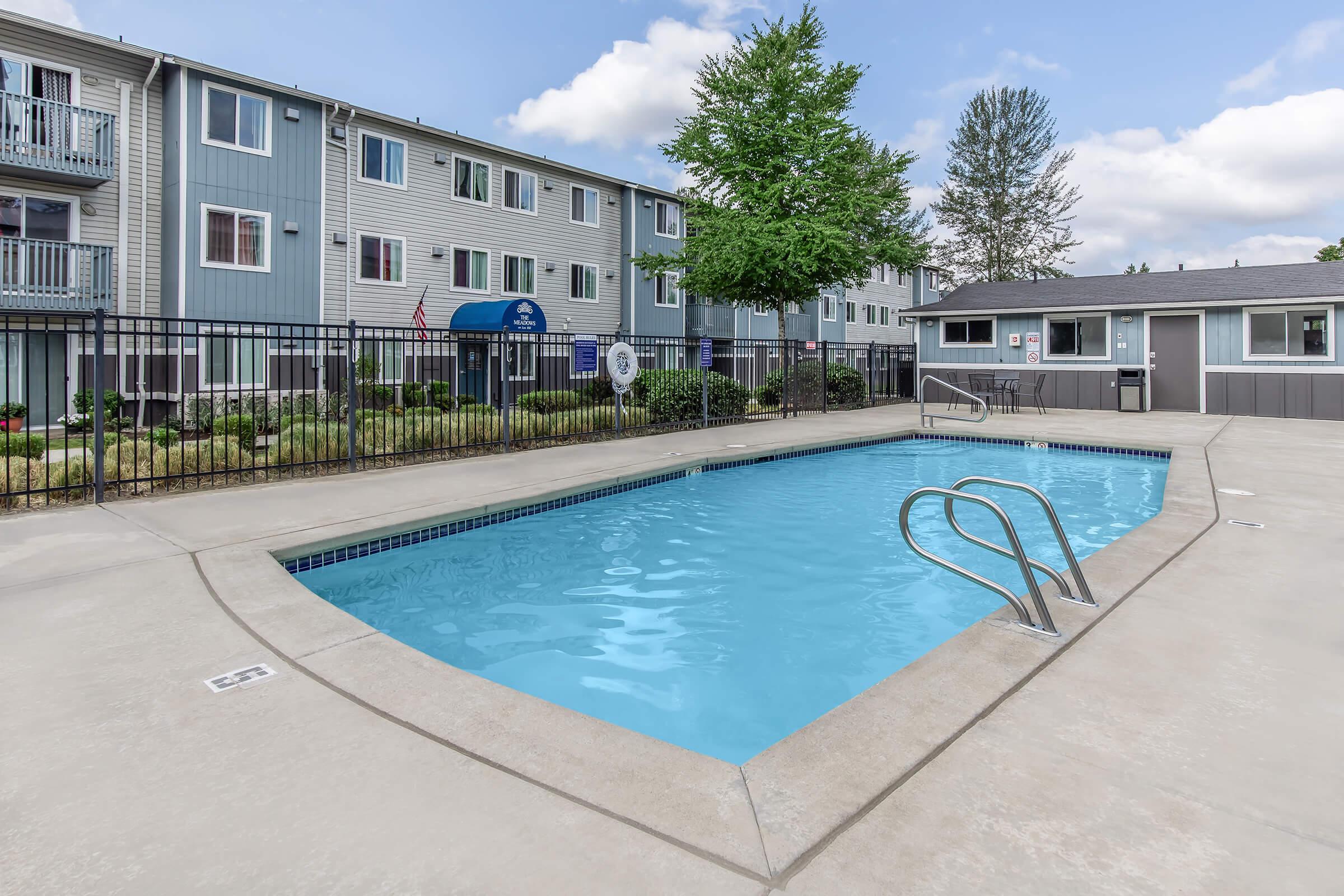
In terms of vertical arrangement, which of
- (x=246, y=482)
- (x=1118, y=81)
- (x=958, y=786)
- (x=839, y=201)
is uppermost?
(x=1118, y=81)

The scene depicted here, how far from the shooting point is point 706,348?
44.5ft

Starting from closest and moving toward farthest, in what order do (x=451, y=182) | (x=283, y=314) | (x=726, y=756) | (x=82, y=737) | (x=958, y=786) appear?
1. (x=958, y=786)
2. (x=82, y=737)
3. (x=726, y=756)
4. (x=283, y=314)
5. (x=451, y=182)

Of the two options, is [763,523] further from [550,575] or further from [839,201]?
[839,201]

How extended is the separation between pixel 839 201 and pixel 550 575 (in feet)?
50.6

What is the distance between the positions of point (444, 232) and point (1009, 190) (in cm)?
3147

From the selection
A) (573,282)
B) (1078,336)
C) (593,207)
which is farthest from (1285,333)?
(593,207)

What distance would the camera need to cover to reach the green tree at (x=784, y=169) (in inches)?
715

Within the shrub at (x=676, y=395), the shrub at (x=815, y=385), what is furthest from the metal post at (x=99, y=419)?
the shrub at (x=815, y=385)

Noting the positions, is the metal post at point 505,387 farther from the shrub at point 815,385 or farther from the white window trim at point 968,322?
the white window trim at point 968,322

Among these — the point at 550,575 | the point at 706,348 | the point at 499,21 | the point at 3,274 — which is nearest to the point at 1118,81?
the point at 706,348

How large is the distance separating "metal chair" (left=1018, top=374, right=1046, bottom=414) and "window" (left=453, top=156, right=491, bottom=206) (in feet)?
49.7

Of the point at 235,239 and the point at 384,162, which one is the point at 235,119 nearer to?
the point at 235,239

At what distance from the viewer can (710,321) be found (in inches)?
1117

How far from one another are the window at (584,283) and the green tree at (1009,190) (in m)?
25.1
